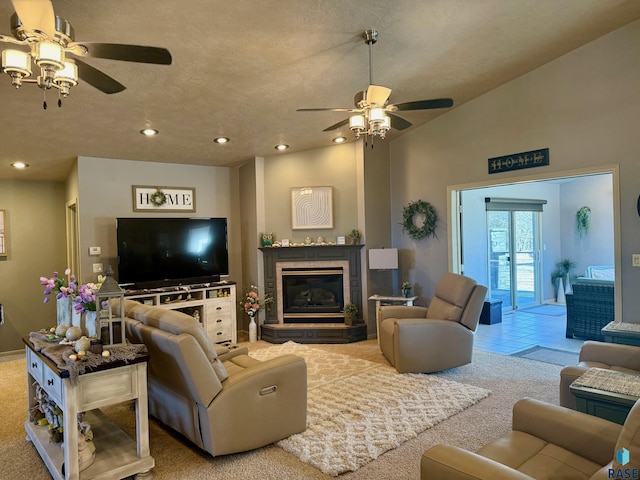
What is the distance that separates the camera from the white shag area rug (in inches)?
109

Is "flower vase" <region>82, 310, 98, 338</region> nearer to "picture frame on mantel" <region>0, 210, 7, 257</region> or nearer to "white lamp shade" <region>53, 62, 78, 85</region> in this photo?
"white lamp shade" <region>53, 62, 78, 85</region>

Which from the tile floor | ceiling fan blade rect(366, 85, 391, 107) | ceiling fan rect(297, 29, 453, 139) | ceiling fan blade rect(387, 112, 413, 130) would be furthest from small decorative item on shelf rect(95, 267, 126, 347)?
the tile floor

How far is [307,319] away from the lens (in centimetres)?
611

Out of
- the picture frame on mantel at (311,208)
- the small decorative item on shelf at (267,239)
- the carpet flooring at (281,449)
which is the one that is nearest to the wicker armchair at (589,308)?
the carpet flooring at (281,449)

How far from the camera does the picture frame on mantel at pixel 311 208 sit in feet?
20.1

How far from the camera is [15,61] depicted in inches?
81.1

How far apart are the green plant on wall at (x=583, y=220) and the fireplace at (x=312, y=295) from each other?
5579mm

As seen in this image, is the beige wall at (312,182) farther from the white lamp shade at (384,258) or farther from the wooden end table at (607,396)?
the wooden end table at (607,396)

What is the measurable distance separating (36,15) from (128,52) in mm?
390

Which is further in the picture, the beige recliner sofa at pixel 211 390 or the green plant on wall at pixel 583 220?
the green plant on wall at pixel 583 220

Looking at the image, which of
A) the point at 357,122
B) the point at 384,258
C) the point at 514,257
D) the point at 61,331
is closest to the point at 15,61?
the point at 61,331

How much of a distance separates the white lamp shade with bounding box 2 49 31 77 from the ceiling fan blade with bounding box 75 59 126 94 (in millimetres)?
230

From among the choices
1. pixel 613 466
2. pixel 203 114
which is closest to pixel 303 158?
pixel 203 114

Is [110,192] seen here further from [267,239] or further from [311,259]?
[311,259]
